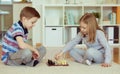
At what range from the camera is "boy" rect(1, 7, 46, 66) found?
6.94 feet

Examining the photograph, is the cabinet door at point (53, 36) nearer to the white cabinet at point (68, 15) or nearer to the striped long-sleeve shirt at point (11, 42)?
the white cabinet at point (68, 15)

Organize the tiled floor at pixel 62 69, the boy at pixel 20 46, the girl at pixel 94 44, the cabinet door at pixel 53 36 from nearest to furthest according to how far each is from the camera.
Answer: the tiled floor at pixel 62 69, the boy at pixel 20 46, the girl at pixel 94 44, the cabinet door at pixel 53 36

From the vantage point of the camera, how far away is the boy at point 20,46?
6.94ft

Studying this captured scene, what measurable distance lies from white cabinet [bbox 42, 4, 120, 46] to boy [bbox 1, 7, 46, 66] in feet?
5.88

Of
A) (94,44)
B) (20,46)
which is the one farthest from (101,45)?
(20,46)

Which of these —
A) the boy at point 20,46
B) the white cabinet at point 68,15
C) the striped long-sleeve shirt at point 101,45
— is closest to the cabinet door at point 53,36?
the white cabinet at point 68,15

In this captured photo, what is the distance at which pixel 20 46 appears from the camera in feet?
6.94

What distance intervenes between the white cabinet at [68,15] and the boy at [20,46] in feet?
5.88

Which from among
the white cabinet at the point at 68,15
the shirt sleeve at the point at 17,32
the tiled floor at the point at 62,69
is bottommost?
the tiled floor at the point at 62,69

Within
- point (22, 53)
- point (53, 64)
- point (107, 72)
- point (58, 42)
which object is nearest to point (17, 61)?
point (22, 53)

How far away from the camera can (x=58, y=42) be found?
408 cm

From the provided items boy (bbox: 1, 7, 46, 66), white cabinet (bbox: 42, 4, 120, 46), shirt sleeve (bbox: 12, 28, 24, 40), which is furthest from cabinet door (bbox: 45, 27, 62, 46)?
shirt sleeve (bbox: 12, 28, 24, 40)

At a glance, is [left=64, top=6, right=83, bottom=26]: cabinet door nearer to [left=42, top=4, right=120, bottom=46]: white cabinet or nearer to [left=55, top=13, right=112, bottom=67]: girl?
[left=42, top=4, right=120, bottom=46]: white cabinet

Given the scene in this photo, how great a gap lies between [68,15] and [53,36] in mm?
398
